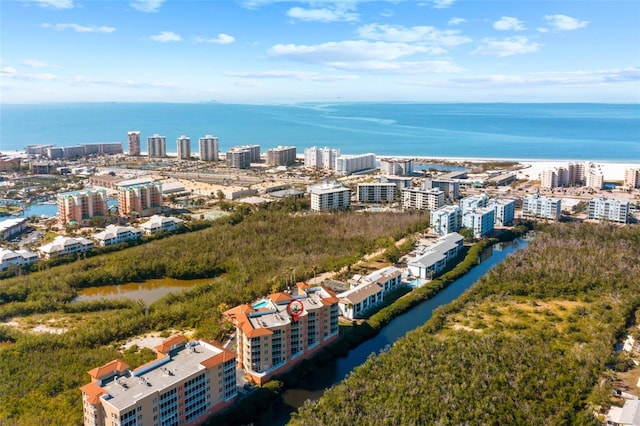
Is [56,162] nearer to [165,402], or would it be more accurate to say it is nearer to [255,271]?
[255,271]

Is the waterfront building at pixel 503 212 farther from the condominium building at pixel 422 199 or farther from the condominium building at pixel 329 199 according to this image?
the condominium building at pixel 329 199

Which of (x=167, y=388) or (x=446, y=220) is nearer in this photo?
(x=167, y=388)

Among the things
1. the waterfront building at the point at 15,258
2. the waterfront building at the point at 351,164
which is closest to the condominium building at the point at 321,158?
the waterfront building at the point at 351,164

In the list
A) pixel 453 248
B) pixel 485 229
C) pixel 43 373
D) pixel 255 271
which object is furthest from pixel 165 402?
pixel 485 229

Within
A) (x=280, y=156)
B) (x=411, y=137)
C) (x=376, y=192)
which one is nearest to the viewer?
(x=376, y=192)

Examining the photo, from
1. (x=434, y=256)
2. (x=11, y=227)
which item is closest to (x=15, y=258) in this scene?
(x=11, y=227)

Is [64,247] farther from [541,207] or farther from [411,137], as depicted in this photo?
[411,137]
